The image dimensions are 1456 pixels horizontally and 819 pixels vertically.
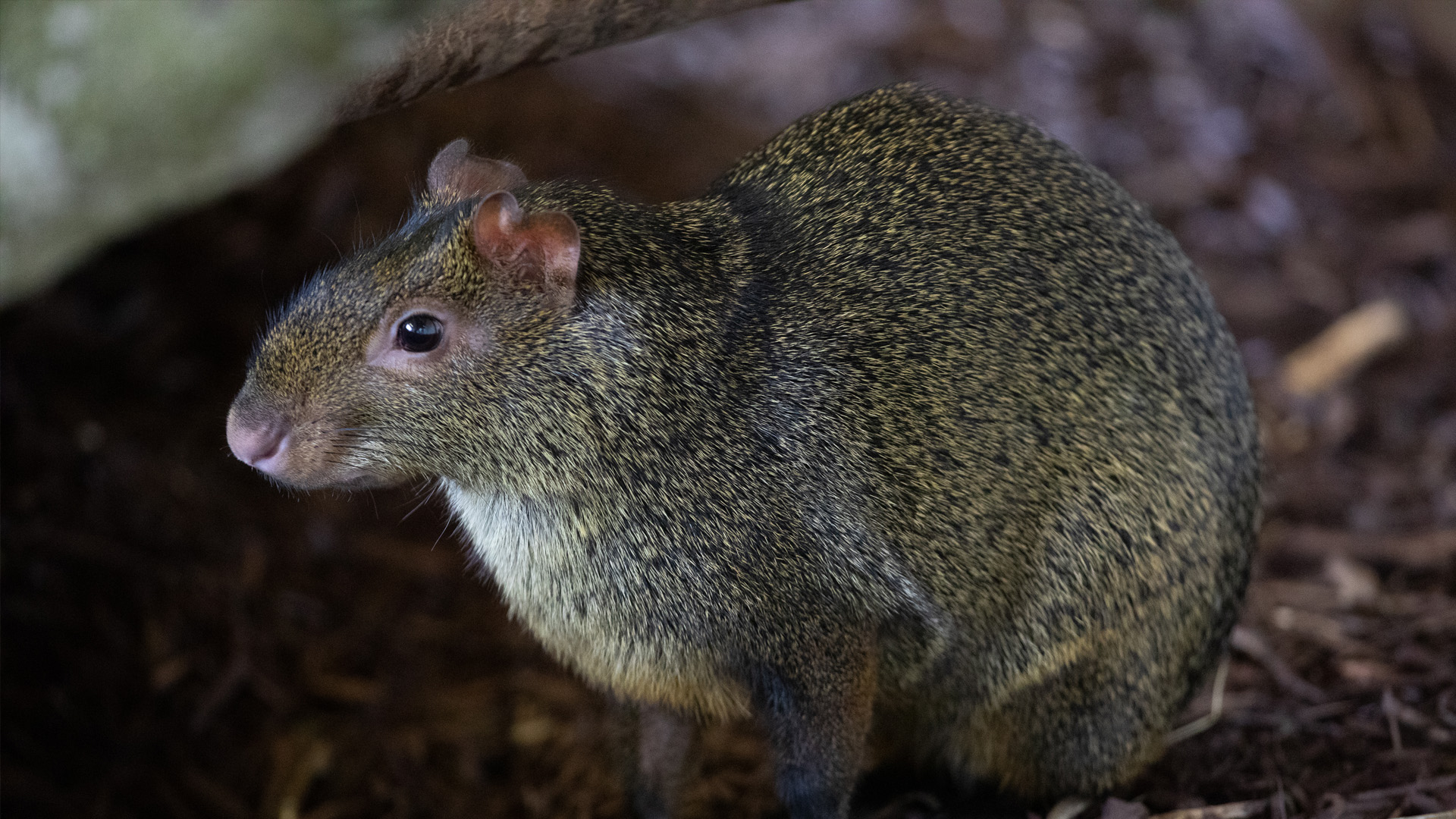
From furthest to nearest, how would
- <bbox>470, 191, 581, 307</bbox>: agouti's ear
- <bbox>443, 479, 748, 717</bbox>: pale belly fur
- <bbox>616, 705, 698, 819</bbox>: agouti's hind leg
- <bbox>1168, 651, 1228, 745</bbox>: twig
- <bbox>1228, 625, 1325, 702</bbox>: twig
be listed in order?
<bbox>1228, 625, 1325, 702</bbox>: twig
<bbox>1168, 651, 1228, 745</bbox>: twig
<bbox>616, 705, 698, 819</bbox>: agouti's hind leg
<bbox>443, 479, 748, 717</bbox>: pale belly fur
<bbox>470, 191, 581, 307</bbox>: agouti's ear

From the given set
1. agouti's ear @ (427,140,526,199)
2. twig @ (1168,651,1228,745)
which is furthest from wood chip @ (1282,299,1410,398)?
agouti's ear @ (427,140,526,199)

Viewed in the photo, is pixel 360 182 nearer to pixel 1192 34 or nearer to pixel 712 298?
pixel 712 298

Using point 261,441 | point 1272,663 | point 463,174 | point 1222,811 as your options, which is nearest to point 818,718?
point 1222,811

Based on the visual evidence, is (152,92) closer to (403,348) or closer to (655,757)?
(403,348)

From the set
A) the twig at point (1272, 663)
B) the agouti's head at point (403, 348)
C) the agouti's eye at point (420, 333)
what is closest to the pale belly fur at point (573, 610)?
the agouti's head at point (403, 348)

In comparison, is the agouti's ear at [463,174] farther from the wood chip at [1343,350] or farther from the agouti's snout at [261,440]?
the wood chip at [1343,350]

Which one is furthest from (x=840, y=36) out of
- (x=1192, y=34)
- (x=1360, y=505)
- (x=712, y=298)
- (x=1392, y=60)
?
(x=712, y=298)

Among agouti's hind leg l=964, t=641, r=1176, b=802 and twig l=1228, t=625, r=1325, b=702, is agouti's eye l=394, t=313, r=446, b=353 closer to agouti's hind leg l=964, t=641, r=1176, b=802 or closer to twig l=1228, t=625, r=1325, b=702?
agouti's hind leg l=964, t=641, r=1176, b=802
